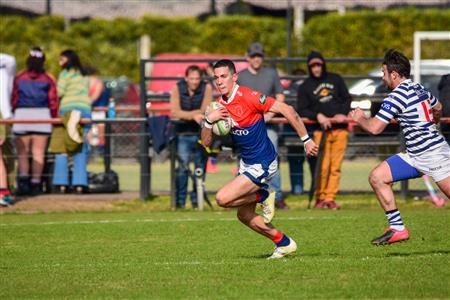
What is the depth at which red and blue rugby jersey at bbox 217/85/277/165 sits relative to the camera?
1113cm

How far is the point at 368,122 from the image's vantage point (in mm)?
11078

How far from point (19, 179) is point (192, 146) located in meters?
2.87

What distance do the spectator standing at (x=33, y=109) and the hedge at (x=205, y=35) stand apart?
12021 mm

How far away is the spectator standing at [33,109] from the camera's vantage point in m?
17.8

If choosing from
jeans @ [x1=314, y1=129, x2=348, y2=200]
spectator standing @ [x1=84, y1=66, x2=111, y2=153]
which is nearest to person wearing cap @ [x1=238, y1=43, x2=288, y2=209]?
jeans @ [x1=314, y1=129, x2=348, y2=200]

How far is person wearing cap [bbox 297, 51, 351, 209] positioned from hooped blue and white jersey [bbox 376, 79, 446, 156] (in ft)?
18.1

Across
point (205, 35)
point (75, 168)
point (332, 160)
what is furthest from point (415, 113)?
point (205, 35)

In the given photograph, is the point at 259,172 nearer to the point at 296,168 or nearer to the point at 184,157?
the point at 184,157

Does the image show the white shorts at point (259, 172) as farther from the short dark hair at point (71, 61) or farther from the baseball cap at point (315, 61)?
the short dark hair at point (71, 61)

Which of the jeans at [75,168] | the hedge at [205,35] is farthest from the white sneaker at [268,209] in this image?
the hedge at [205,35]

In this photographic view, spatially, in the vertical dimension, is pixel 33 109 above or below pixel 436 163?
above

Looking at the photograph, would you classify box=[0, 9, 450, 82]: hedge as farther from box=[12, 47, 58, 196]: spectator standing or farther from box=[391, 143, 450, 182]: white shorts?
box=[391, 143, 450, 182]: white shorts

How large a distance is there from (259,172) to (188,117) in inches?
239

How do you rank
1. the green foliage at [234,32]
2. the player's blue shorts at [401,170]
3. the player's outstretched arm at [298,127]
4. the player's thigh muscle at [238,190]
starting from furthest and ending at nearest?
the green foliage at [234,32] < the player's blue shorts at [401,170] < the player's thigh muscle at [238,190] < the player's outstretched arm at [298,127]
